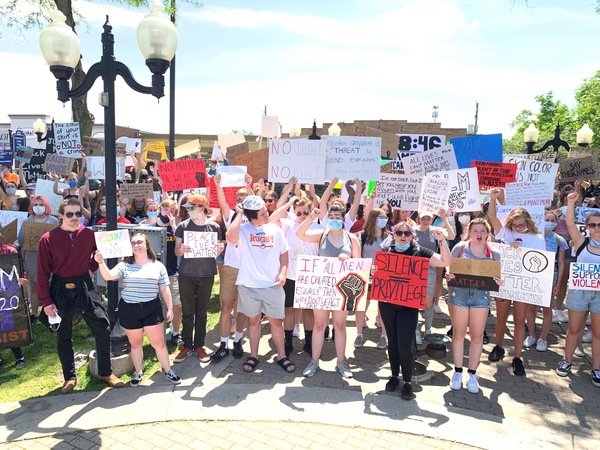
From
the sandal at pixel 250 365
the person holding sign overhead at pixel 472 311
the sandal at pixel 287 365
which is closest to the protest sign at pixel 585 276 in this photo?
the person holding sign overhead at pixel 472 311

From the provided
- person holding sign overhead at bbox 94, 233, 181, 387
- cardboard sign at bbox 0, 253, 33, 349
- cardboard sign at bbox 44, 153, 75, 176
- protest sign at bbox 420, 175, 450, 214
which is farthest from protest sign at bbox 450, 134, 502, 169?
cardboard sign at bbox 44, 153, 75, 176

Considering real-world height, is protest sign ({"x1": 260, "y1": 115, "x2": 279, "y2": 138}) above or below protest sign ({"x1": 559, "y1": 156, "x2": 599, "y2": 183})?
above

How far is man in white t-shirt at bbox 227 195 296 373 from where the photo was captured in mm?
5285

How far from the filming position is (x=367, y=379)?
5.32 meters

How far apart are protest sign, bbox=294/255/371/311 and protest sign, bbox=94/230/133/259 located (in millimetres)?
2048

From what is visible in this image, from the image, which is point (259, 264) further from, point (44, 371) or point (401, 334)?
point (44, 371)

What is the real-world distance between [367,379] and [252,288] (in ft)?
6.11

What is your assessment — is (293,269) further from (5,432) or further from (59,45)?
(59,45)

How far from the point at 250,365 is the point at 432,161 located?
463 centimetres

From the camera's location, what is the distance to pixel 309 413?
4.49 metres

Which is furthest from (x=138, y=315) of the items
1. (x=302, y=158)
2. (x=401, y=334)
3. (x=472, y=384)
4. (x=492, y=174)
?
(x=492, y=174)

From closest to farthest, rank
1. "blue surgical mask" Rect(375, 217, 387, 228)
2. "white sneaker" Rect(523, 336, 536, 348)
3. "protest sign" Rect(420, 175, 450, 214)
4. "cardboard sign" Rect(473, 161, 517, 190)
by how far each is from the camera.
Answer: "protest sign" Rect(420, 175, 450, 214)
"blue surgical mask" Rect(375, 217, 387, 228)
"white sneaker" Rect(523, 336, 536, 348)
"cardboard sign" Rect(473, 161, 517, 190)

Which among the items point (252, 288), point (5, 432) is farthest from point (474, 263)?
point (5, 432)

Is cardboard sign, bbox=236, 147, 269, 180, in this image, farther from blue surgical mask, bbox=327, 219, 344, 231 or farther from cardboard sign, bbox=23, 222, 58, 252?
cardboard sign, bbox=23, 222, 58, 252
